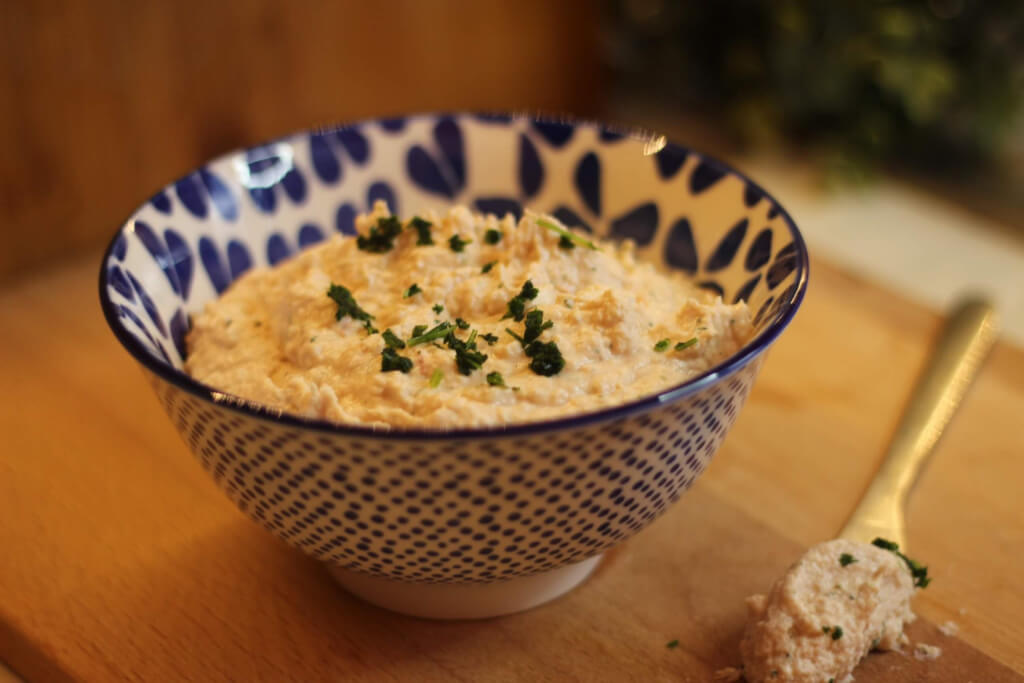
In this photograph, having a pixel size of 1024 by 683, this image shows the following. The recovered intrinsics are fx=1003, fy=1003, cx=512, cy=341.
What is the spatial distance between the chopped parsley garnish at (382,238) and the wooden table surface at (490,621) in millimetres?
475

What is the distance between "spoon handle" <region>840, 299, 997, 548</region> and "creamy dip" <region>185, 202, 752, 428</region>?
0.39m

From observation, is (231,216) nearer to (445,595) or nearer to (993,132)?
(445,595)

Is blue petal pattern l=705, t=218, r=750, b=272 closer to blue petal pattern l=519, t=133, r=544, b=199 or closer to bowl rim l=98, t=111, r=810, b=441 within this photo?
bowl rim l=98, t=111, r=810, b=441

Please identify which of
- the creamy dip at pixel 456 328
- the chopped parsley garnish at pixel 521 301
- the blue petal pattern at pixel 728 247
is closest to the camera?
the creamy dip at pixel 456 328

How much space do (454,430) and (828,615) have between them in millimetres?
570

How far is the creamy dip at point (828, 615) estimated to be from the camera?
1.23 m

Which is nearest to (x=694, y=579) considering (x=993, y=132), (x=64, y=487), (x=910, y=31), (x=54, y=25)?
(x=64, y=487)

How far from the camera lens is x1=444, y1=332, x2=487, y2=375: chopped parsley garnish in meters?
1.23

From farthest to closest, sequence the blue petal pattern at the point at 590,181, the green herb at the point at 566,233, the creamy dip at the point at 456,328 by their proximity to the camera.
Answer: the blue petal pattern at the point at 590,181
the green herb at the point at 566,233
the creamy dip at the point at 456,328

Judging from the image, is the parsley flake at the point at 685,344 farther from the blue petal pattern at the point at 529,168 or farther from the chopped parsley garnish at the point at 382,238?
the blue petal pattern at the point at 529,168


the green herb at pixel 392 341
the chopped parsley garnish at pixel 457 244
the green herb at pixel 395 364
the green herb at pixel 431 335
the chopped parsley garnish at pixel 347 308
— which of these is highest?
the chopped parsley garnish at pixel 457 244

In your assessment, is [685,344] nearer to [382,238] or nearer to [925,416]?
[382,238]

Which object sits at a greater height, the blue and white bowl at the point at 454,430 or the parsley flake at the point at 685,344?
the parsley flake at the point at 685,344

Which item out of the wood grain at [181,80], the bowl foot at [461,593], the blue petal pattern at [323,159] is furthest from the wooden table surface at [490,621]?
the blue petal pattern at [323,159]
